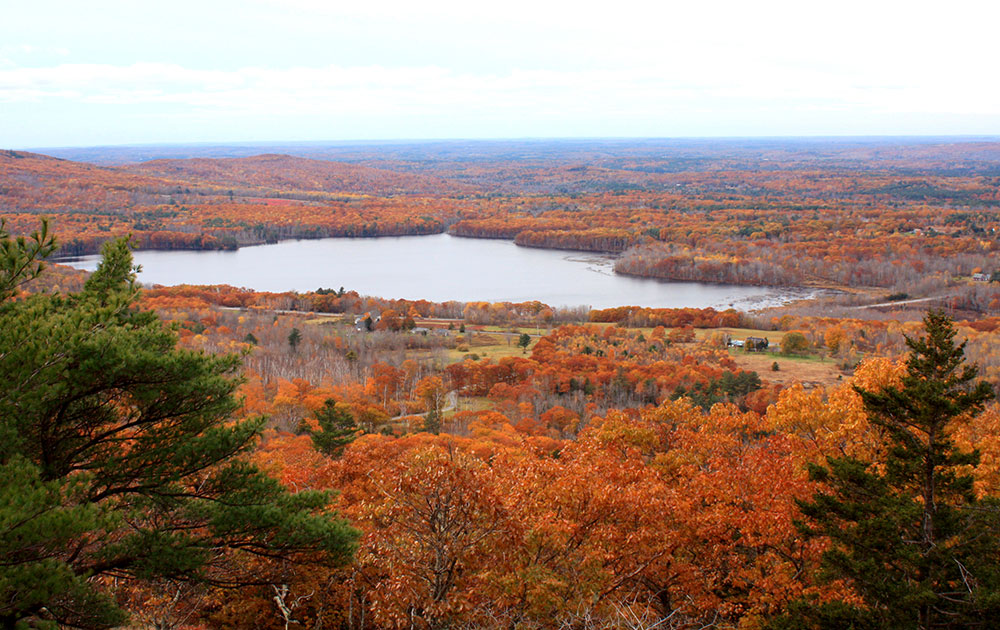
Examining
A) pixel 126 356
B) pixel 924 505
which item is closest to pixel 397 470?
pixel 126 356

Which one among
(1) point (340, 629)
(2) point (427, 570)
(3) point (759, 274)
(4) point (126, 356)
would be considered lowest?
(3) point (759, 274)

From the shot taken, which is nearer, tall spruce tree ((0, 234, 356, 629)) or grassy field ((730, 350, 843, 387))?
tall spruce tree ((0, 234, 356, 629))

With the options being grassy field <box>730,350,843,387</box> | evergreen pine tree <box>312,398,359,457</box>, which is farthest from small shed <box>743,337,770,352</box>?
evergreen pine tree <box>312,398,359,457</box>

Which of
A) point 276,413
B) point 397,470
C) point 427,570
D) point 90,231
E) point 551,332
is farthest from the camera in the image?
point 90,231

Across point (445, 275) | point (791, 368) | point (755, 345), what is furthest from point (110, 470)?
point (445, 275)

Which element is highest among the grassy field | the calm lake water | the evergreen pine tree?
the evergreen pine tree

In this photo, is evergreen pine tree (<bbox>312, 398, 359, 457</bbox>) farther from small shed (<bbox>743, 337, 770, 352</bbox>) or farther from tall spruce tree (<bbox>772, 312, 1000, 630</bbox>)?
small shed (<bbox>743, 337, 770, 352</bbox>)

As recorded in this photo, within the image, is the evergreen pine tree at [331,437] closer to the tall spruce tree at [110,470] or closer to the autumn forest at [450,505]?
the autumn forest at [450,505]

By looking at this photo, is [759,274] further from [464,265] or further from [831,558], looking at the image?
[831,558]
